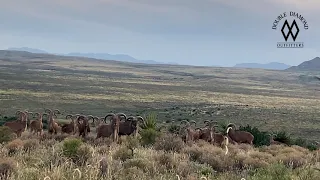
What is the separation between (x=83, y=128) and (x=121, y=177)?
1112 cm

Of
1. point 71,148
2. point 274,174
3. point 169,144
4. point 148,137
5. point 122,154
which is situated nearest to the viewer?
point 274,174

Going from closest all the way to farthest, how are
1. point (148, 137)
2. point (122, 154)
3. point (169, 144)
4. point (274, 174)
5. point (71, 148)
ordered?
point (274, 174) → point (71, 148) → point (122, 154) → point (169, 144) → point (148, 137)

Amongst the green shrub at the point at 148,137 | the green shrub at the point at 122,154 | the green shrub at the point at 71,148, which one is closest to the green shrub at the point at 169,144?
the green shrub at the point at 148,137

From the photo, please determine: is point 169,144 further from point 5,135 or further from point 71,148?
point 5,135

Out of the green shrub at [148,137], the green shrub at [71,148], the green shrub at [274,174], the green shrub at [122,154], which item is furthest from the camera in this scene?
the green shrub at [148,137]

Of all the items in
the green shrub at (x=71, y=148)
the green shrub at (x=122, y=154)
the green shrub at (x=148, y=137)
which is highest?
the green shrub at (x=71, y=148)

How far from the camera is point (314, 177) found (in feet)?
33.2

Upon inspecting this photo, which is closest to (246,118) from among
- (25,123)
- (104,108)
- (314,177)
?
(104,108)

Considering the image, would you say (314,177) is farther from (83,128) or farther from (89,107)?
(89,107)

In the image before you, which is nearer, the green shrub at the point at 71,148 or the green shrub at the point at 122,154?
the green shrub at the point at 71,148

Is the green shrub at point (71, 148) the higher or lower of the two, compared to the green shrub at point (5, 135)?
higher

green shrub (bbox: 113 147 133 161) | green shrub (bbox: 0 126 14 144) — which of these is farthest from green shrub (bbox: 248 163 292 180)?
green shrub (bbox: 0 126 14 144)

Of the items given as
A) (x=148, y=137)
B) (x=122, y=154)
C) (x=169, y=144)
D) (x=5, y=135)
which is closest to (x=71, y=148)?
(x=122, y=154)

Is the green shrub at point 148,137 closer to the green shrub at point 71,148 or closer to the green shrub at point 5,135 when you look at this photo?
the green shrub at point 5,135
